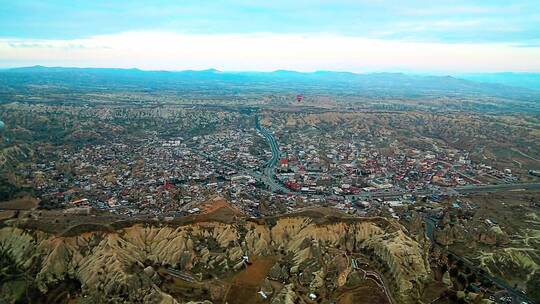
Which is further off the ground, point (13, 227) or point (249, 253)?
point (13, 227)

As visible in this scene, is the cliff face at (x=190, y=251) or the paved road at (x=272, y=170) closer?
the cliff face at (x=190, y=251)

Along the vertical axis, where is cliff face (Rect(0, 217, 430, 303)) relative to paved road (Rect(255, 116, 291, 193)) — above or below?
above

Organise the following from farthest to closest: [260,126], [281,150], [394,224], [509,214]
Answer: [260,126], [281,150], [509,214], [394,224]

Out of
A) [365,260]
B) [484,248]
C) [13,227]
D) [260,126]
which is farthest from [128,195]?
[260,126]

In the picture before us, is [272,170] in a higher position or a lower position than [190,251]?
lower

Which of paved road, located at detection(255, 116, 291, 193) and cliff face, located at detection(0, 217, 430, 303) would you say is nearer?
cliff face, located at detection(0, 217, 430, 303)

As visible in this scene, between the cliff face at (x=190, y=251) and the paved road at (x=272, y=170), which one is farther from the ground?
the cliff face at (x=190, y=251)

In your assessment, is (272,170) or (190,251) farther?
(272,170)

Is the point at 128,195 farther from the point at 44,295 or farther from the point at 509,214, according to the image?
the point at 509,214
